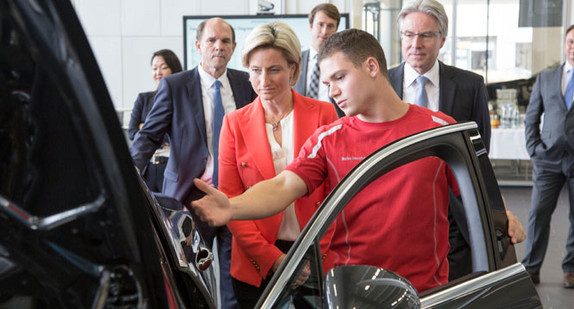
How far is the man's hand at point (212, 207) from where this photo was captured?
141 centimetres

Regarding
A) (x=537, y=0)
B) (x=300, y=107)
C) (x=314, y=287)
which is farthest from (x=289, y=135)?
(x=537, y=0)

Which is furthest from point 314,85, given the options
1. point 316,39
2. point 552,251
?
point 552,251

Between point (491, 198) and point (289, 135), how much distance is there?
1.00m

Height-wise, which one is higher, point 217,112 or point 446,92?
point 446,92

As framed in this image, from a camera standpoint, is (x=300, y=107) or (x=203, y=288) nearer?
(x=203, y=288)

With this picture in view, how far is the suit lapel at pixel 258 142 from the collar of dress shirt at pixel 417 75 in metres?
0.80

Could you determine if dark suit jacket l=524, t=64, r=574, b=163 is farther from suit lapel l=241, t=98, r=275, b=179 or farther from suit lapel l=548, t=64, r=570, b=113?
suit lapel l=241, t=98, r=275, b=179

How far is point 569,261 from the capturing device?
4.49 m

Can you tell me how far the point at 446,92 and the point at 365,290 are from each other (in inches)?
74.3

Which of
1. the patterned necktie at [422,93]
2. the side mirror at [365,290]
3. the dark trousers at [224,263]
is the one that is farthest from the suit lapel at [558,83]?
the side mirror at [365,290]

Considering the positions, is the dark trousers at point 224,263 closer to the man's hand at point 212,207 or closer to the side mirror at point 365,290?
the man's hand at point 212,207

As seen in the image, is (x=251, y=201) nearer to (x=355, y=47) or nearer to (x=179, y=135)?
(x=355, y=47)

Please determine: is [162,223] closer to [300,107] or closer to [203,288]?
[203,288]

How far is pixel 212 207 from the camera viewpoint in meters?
1.45
